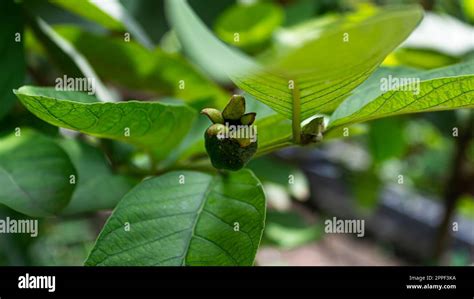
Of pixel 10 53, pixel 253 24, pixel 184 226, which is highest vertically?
pixel 253 24

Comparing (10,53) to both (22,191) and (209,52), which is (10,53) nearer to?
(22,191)

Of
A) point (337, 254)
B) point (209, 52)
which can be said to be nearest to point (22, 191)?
point (209, 52)

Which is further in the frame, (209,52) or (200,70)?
(200,70)

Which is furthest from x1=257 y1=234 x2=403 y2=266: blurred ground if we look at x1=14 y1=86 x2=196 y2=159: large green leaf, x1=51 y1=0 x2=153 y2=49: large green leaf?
x1=14 y1=86 x2=196 y2=159: large green leaf

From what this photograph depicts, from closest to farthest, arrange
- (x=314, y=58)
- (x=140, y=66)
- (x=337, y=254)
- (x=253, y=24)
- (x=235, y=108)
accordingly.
→ (x=314, y=58)
(x=235, y=108)
(x=140, y=66)
(x=253, y=24)
(x=337, y=254)

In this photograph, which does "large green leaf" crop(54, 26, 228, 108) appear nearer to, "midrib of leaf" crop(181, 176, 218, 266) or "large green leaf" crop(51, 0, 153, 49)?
"large green leaf" crop(51, 0, 153, 49)

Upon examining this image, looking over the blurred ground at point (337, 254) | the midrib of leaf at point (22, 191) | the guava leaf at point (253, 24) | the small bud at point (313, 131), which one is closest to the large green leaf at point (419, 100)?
the small bud at point (313, 131)

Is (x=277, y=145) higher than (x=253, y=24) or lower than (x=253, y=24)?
lower
